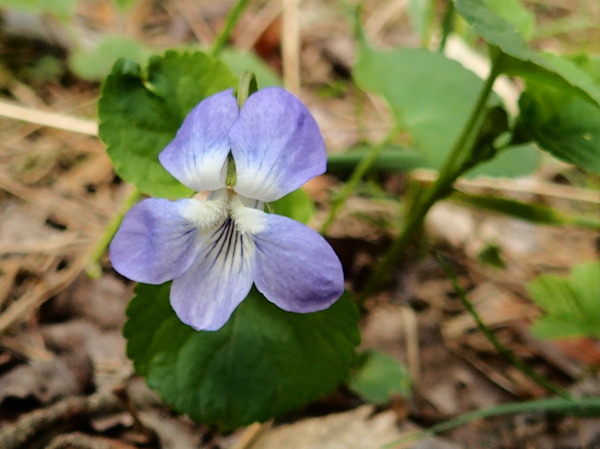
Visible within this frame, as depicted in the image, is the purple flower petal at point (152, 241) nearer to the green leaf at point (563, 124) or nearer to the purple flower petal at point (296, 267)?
the purple flower petal at point (296, 267)

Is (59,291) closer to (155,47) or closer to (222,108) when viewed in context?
(222,108)

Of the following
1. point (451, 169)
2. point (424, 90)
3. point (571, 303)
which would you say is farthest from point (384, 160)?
point (571, 303)

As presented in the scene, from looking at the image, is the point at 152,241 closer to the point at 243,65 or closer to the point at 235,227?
the point at 235,227

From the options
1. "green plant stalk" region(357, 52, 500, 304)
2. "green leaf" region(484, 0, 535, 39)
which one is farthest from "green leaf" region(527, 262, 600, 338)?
"green leaf" region(484, 0, 535, 39)

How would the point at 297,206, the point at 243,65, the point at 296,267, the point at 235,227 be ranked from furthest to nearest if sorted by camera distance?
the point at 243,65 → the point at 297,206 → the point at 235,227 → the point at 296,267

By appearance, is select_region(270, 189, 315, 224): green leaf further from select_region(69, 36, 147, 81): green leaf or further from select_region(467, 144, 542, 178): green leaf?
select_region(69, 36, 147, 81): green leaf
